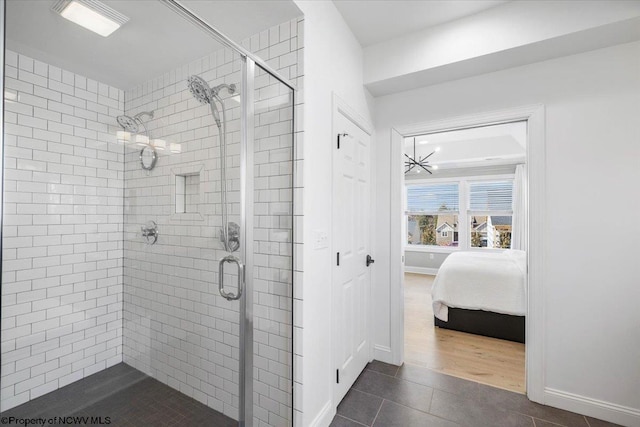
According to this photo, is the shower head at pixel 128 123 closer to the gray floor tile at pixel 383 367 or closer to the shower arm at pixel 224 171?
the shower arm at pixel 224 171

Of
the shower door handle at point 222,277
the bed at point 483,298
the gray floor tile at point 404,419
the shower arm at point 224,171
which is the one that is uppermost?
the shower arm at point 224,171

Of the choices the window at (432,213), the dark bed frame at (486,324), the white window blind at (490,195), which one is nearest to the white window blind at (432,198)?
the window at (432,213)

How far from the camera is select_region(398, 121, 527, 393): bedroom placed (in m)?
2.82

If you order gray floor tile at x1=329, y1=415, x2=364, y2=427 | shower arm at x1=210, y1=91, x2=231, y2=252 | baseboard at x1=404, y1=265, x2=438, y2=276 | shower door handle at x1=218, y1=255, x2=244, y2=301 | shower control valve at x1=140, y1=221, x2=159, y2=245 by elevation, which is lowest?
gray floor tile at x1=329, y1=415, x2=364, y2=427

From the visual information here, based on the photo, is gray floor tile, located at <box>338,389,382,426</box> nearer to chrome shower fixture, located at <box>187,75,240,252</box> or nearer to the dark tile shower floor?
the dark tile shower floor

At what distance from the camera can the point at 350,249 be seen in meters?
2.24

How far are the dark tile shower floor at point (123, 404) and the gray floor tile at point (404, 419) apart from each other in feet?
3.55

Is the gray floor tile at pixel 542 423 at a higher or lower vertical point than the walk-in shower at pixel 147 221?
lower

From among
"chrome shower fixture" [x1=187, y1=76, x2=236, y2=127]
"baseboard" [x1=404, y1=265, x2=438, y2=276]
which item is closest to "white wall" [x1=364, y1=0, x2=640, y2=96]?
"chrome shower fixture" [x1=187, y1=76, x2=236, y2=127]

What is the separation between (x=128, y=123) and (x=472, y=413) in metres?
2.68

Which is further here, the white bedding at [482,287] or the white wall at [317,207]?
the white bedding at [482,287]

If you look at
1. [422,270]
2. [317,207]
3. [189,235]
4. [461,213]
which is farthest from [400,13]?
[422,270]

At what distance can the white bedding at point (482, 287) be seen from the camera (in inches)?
121

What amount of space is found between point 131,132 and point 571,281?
283 cm
